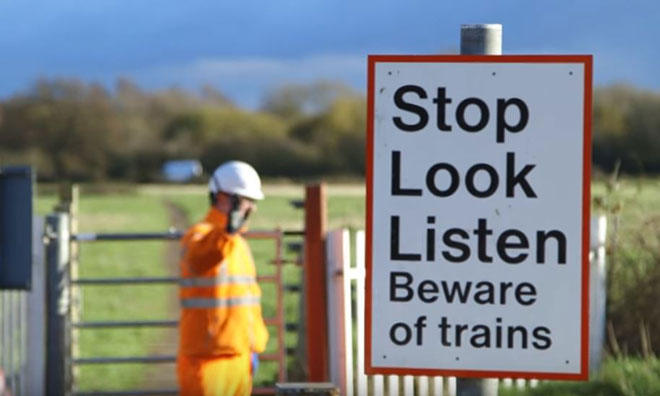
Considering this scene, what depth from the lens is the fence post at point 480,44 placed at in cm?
435

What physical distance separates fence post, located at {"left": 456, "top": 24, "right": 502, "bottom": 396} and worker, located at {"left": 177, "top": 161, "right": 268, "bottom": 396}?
4.96m

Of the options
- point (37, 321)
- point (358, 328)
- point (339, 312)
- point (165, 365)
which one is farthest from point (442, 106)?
point (165, 365)

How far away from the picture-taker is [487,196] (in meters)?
4.32

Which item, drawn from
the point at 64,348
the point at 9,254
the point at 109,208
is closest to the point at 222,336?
the point at 9,254

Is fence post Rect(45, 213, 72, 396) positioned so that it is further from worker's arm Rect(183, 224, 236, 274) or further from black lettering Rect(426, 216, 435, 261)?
black lettering Rect(426, 216, 435, 261)

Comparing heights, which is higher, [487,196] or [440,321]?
[487,196]

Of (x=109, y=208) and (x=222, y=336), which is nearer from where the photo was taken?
(x=222, y=336)

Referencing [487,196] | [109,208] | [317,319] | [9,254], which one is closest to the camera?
[487,196]

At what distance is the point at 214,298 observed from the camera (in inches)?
369

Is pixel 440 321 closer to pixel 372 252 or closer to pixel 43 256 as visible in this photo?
pixel 372 252

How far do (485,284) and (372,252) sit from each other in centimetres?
35

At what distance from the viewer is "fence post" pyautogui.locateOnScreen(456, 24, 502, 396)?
435 centimetres

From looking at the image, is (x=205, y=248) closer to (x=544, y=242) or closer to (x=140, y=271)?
(x=544, y=242)

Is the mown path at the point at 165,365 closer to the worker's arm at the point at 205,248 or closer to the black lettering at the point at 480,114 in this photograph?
the worker's arm at the point at 205,248
